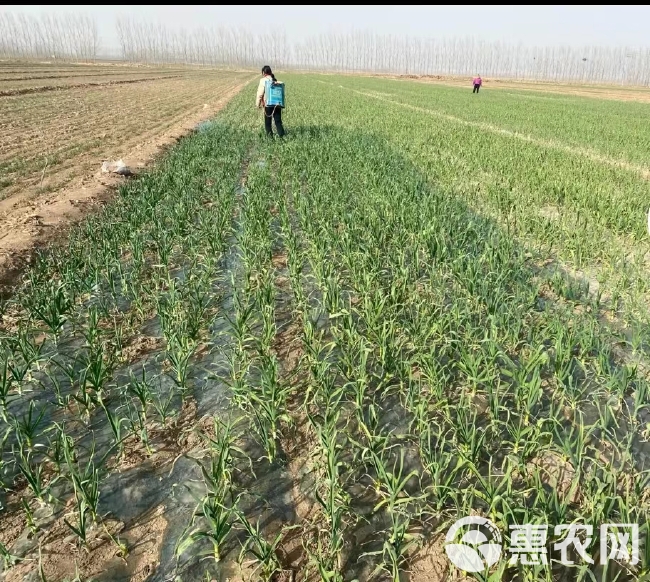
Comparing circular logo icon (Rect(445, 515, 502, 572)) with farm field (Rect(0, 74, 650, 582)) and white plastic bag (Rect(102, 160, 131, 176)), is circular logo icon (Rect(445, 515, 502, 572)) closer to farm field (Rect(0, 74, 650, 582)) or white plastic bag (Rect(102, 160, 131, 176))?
farm field (Rect(0, 74, 650, 582))

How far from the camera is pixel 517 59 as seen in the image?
116 meters

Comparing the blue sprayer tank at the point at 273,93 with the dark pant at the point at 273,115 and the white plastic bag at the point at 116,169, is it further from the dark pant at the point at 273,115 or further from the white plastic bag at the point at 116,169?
the white plastic bag at the point at 116,169

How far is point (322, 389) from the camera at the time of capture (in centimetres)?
269

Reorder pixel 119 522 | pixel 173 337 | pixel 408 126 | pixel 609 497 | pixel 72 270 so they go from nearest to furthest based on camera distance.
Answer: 1. pixel 609 497
2. pixel 119 522
3. pixel 173 337
4. pixel 72 270
5. pixel 408 126

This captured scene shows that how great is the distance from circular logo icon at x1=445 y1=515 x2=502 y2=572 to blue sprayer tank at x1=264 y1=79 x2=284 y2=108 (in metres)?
10.2

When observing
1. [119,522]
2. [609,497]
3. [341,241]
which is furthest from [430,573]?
[341,241]

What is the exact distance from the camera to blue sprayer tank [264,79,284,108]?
33.8 feet

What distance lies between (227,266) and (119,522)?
9.91 ft

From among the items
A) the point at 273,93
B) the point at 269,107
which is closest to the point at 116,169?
the point at 273,93

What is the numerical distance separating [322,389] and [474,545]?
1.14 m

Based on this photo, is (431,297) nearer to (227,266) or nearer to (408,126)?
(227,266)

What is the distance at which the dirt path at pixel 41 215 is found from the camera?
15.5ft

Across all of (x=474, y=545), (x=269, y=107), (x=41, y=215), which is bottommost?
(x=474, y=545)

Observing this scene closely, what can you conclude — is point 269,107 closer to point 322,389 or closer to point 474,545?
point 322,389
